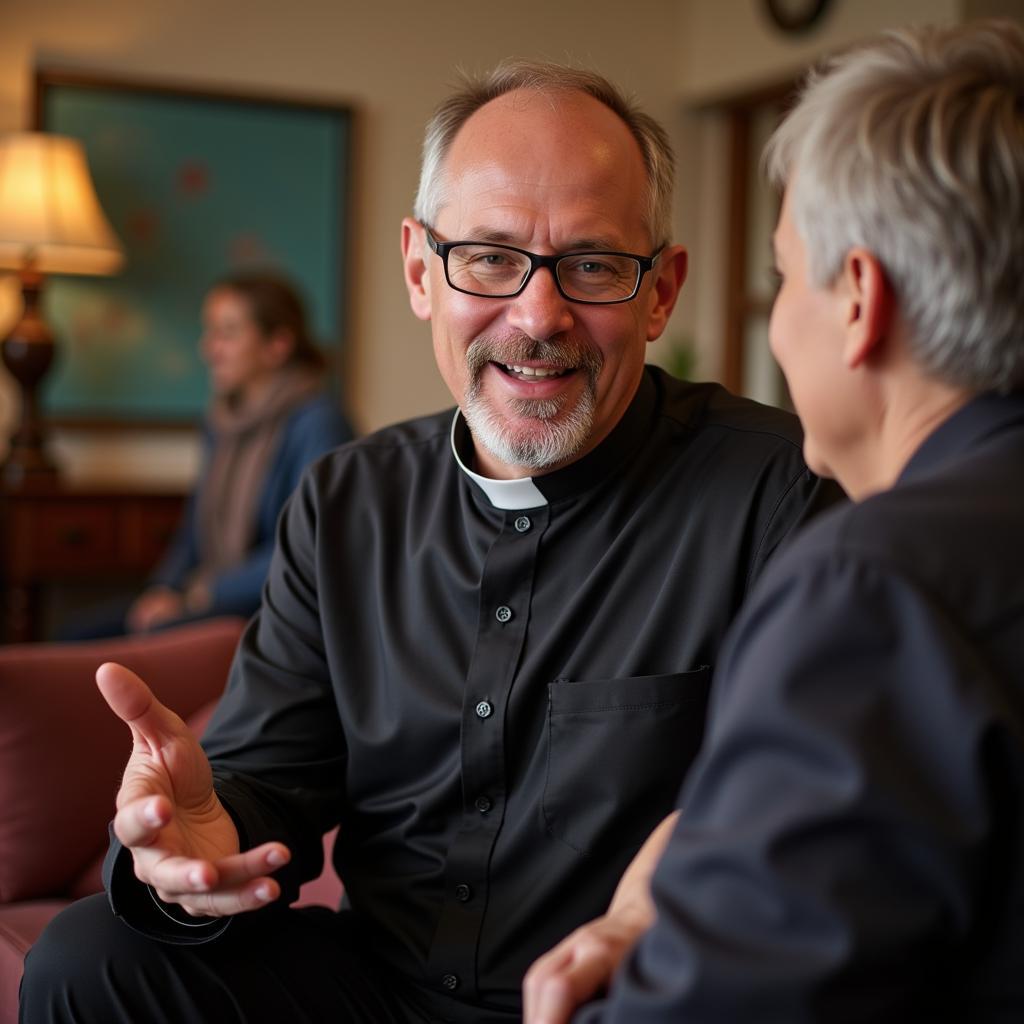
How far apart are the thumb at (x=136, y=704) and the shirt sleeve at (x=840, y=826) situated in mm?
662

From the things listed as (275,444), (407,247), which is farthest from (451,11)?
(407,247)

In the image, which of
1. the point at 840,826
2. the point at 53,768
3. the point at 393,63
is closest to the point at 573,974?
the point at 840,826

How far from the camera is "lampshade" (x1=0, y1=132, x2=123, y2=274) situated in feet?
13.4

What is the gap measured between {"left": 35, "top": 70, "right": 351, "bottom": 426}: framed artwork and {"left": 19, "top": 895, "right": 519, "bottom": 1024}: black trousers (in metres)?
3.58

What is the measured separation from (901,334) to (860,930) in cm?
39

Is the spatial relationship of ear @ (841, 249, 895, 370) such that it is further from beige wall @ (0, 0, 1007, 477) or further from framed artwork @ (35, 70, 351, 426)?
framed artwork @ (35, 70, 351, 426)

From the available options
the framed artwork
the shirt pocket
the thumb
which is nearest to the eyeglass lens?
the shirt pocket

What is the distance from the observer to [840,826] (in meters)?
0.75

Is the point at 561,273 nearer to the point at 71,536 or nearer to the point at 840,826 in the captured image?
the point at 840,826

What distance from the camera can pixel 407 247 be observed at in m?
1.77

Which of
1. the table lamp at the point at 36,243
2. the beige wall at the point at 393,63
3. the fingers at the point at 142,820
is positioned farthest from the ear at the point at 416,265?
the beige wall at the point at 393,63

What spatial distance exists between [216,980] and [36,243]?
10.5 feet

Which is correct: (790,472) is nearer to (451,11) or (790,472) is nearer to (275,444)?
(275,444)

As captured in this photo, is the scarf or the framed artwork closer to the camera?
the scarf
